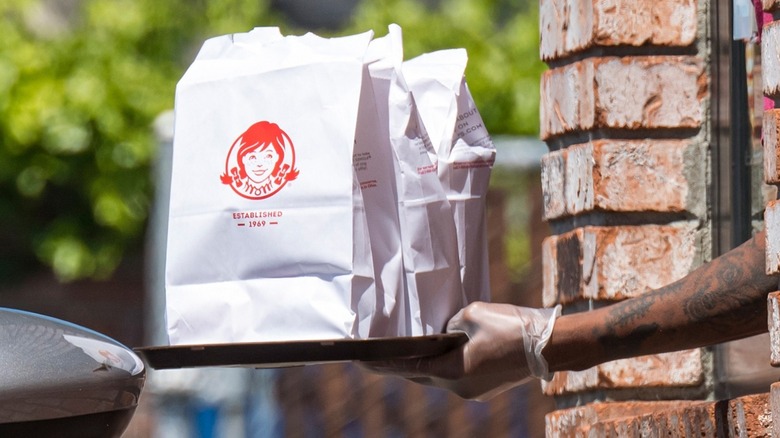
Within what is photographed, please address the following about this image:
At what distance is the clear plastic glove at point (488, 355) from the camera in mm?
2070

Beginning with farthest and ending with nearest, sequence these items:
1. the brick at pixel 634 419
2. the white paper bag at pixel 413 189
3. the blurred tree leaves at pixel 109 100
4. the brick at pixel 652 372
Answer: the blurred tree leaves at pixel 109 100, the brick at pixel 652 372, the brick at pixel 634 419, the white paper bag at pixel 413 189

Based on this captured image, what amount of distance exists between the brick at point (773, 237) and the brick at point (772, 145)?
3cm

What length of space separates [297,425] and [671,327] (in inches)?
125

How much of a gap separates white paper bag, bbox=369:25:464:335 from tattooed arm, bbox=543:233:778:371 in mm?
264

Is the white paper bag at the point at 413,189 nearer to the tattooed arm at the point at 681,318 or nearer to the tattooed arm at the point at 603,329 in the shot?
the tattooed arm at the point at 603,329

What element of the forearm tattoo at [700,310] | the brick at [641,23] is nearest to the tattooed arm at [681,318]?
the forearm tattoo at [700,310]

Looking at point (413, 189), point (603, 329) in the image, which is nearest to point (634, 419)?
point (603, 329)

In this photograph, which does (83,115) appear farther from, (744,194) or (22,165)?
(744,194)

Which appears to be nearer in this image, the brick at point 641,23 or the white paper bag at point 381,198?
the white paper bag at point 381,198

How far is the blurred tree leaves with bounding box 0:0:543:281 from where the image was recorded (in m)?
6.31

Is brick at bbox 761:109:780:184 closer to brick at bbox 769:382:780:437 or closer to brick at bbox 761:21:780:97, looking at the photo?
brick at bbox 761:21:780:97

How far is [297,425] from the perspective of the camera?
5.11 meters

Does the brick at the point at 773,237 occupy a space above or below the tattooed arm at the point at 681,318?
above

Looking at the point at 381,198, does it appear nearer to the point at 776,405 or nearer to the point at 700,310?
the point at 700,310
